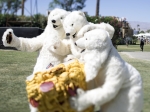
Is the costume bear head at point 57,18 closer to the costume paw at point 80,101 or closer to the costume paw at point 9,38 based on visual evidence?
the costume paw at point 9,38

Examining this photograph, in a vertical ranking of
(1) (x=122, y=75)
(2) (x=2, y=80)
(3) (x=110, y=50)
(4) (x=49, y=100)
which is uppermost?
(3) (x=110, y=50)

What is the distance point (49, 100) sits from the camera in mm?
2459

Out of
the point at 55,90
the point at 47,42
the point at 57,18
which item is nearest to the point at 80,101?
the point at 55,90

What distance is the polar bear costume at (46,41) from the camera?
12.0 ft

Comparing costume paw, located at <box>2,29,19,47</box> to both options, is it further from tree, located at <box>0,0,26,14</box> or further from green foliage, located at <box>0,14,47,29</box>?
tree, located at <box>0,0,26,14</box>

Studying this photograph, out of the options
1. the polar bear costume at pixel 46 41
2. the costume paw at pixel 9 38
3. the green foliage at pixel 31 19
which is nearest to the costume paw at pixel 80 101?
the polar bear costume at pixel 46 41

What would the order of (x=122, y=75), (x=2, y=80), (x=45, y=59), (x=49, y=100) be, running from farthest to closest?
1. (x=2, y=80)
2. (x=45, y=59)
3. (x=122, y=75)
4. (x=49, y=100)

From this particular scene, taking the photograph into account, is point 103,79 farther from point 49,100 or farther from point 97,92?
point 49,100

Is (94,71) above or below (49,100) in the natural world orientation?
above

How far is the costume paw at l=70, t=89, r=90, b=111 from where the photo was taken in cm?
248

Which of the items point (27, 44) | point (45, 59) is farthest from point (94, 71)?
point (27, 44)

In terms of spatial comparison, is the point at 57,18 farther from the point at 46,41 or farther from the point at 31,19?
the point at 31,19

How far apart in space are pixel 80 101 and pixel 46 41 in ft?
4.88

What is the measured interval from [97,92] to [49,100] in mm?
375
